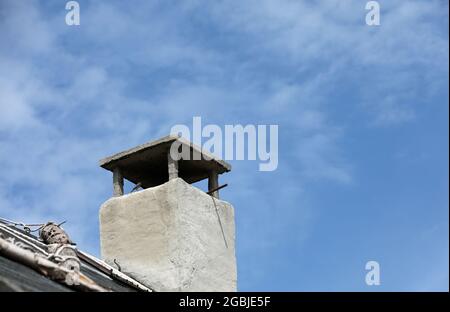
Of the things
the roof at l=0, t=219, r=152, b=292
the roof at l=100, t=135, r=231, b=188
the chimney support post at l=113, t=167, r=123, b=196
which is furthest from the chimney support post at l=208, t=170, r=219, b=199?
the roof at l=0, t=219, r=152, b=292

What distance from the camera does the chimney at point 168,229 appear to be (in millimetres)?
10938

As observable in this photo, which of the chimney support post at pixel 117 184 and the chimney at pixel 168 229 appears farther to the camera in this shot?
the chimney support post at pixel 117 184

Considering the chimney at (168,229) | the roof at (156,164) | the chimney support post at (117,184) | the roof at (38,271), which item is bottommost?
the roof at (38,271)

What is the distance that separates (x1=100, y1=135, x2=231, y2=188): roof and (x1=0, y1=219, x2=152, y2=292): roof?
5.27ft

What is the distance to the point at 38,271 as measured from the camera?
27.8ft

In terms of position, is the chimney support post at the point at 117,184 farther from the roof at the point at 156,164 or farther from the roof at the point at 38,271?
the roof at the point at 38,271

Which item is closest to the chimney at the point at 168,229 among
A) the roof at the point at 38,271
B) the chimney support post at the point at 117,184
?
the chimney support post at the point at 117,184

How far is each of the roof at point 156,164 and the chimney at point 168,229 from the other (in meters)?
0.01

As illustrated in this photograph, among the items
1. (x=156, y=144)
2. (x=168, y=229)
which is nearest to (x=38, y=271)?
(x=168, y=229)

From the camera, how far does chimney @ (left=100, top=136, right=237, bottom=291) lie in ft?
35.9

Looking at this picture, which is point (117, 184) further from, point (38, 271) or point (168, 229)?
point (38, 271)

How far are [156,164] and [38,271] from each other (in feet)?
13.6
